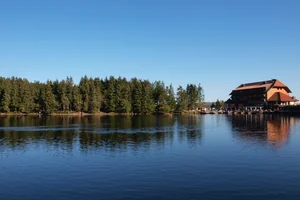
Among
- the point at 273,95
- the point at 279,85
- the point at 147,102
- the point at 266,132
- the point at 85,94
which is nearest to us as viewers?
the point at 266,132

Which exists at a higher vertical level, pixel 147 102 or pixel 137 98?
pixel 137 98

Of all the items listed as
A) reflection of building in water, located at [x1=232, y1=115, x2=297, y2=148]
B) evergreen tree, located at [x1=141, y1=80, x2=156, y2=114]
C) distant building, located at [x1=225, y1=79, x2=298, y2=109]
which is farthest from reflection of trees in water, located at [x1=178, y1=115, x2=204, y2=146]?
distant building, located at [x1=225, y1=79, x2=298, y2=109]

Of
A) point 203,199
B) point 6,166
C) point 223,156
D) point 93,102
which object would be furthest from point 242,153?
point 93,102

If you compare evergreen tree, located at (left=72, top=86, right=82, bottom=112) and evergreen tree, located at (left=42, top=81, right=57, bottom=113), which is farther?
evergreen tree, located at (left=72, top=86, right=82, bottom=112)

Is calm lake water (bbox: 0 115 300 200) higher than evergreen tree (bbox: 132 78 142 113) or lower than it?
lower

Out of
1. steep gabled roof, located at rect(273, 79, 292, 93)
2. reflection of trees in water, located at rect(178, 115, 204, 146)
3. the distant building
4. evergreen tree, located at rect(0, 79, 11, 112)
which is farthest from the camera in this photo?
steep gabled roof, located at rect(273, 79, 292, 93)

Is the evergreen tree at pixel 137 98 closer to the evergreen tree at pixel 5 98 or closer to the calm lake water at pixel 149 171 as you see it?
the evergreen tree at pixel 5 98

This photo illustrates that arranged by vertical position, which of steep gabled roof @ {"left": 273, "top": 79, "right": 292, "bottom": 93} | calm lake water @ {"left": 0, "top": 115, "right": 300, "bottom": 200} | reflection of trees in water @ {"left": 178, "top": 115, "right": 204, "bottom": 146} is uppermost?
steep gabled roof @ {"left": 273, "top": 79, "right": 292, "bottom": 93}

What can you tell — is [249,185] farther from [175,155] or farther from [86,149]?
[86,149]

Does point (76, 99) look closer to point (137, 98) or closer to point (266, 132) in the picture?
point (137, 98)

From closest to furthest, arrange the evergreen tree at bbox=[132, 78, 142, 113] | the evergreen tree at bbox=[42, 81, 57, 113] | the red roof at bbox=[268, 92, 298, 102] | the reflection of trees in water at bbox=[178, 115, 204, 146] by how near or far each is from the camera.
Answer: the reflection of trees in water at bbox=[178, 115, 204, 146] → the evergreen tree at bbox=[42, 81, 57, 113] → the red roof at bbox=[268, 92, 298, 102] → the evergreen tree at bbox=[132, 78, 142, 113]

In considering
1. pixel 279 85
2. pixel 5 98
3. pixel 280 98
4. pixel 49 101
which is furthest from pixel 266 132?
pixel 5 98

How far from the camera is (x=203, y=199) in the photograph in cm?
2295

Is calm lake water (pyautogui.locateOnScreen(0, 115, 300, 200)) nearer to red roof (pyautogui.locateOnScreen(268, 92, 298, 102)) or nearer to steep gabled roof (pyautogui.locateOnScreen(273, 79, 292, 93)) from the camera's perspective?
red roof (pyautogui.locateOnScreen(268, 92, 298, 102))
